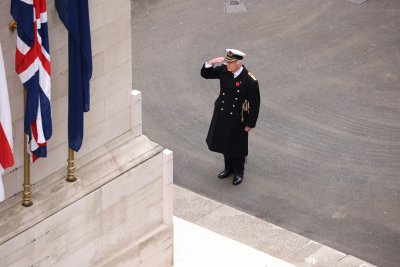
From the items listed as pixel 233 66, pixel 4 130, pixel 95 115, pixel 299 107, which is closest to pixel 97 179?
pixel 95 115

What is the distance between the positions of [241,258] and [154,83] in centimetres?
461

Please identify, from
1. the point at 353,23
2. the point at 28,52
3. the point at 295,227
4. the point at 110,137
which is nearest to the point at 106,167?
the point at 110,137

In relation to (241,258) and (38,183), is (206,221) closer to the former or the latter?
(241,258)

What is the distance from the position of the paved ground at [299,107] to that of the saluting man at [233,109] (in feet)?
1.48

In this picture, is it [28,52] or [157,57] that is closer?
[28,52]

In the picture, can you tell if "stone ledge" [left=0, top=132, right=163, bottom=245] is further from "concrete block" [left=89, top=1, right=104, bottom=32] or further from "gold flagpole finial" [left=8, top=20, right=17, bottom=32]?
"gold flagpole finial" [left=8, top=20, right=17, bottom=32]

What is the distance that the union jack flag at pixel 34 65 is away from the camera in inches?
418

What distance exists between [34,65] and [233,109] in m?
5.18

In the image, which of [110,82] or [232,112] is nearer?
[110,82]

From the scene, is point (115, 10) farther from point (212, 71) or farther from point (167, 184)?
point (212, 71)

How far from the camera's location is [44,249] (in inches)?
475

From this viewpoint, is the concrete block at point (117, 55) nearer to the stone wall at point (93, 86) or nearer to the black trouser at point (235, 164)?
the stone wall at point (93, 86)

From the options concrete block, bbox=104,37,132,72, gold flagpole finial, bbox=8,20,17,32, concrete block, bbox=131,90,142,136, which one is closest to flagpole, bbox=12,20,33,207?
gold flagpole finial, bbox=8,20,17,32

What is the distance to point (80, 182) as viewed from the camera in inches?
487
